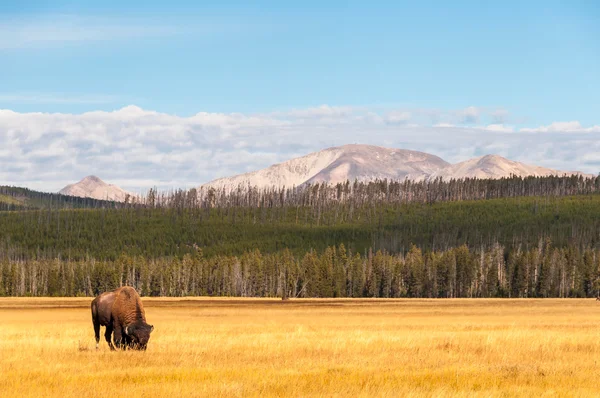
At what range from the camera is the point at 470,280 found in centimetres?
17900

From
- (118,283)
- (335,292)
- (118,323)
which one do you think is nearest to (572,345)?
(118,323)

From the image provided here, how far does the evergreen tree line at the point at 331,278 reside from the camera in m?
172

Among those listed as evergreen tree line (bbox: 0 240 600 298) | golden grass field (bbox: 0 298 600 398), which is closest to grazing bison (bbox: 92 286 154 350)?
golden grass field (bbox: 0 298 600 398)

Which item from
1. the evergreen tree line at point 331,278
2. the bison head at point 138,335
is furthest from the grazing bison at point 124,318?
the evergreen tree line at point 331,278

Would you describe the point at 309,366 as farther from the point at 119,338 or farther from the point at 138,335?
the point at 119,338

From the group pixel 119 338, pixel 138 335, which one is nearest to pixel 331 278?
pixel 119 338

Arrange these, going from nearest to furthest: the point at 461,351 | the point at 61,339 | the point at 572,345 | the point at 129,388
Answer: the point at 129,388 < the point at 461,351 < the point at 572,345 < the point at 61,339

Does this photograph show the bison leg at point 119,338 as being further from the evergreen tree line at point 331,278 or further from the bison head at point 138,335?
the evergreen tree line at point 331,278

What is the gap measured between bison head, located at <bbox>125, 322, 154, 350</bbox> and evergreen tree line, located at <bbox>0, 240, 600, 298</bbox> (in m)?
136

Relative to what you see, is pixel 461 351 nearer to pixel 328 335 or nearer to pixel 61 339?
pixel 328 335

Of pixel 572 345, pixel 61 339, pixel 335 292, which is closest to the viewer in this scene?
pixel 572 345

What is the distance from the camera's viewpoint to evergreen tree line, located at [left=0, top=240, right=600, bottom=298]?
171875 millimetres

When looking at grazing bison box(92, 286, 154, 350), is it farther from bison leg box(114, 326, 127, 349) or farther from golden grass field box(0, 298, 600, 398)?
golden grass field box(0, 298, 600, 398)

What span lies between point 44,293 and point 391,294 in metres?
77.1
